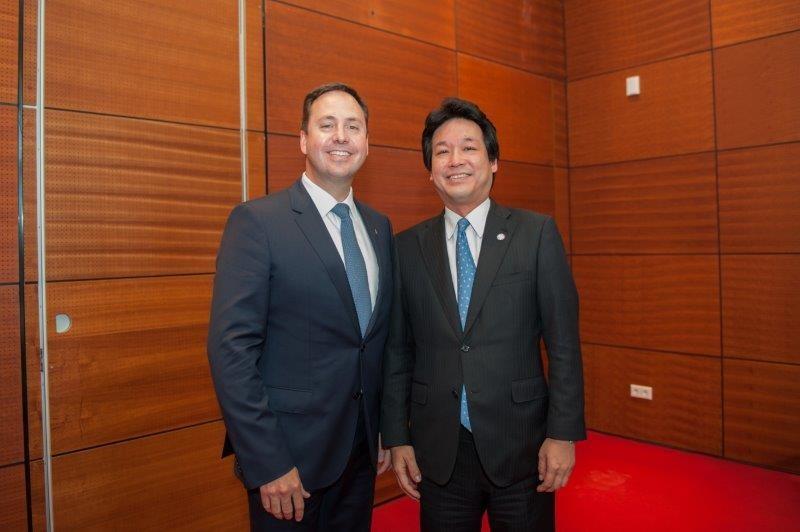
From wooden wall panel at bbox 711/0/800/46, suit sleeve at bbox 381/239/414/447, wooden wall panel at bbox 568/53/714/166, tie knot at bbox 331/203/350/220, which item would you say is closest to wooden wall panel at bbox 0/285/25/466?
tie knot at bbox 331/203/350/220

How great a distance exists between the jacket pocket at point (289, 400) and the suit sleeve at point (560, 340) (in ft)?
2.49

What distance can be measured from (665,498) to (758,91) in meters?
2.53

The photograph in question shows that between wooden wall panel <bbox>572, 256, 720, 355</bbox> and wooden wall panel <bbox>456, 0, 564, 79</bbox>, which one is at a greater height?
wooden wall panel <bbox>456, 0, 564, 79</bbox>

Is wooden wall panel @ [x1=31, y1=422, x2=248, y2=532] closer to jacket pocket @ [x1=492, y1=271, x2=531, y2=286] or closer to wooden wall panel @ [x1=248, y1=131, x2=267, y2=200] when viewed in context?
wooden wall panel @ [x1=248, y1=131, x2=267, y2=200]

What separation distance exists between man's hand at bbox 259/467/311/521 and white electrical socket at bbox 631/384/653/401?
3.26 m

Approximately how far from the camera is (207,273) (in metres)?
2.76

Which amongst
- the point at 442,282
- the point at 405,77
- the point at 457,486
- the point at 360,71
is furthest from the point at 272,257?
the point at 405,77

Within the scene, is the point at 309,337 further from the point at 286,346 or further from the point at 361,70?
the point at 361,70

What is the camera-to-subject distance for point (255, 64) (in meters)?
2.88

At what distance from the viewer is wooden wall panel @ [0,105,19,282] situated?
2.25 metres

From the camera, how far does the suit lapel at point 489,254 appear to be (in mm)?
1866

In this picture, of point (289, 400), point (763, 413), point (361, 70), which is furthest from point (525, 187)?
point (289, 400)

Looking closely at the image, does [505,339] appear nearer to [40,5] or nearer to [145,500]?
[145,500]

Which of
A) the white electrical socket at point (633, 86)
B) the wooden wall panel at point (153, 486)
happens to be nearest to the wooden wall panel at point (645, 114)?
the white electrical socket at point (633, 86)
